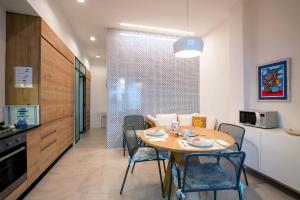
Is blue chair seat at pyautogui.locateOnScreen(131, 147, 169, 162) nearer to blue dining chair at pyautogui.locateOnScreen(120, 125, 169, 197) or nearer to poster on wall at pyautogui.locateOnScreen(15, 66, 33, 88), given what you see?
blue dining chair at pyautogui.locateOnScreen(120, 125, 169, 197)

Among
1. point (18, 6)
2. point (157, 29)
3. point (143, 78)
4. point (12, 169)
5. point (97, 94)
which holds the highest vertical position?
point (157, 29)

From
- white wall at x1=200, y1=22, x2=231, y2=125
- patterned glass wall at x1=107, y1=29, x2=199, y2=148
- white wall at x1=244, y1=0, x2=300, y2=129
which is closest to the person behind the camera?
white wall at x1=244, y1=0, x2=300, y2=129

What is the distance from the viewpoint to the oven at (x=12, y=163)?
1.66 m

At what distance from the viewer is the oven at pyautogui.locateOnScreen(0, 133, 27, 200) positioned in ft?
5.45

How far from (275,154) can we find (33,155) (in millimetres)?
3275

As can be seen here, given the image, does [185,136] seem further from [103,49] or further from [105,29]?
[103,49]

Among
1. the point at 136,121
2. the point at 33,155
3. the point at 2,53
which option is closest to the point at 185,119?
the point at 136,121

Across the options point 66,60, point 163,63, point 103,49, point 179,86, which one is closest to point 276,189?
point 179,86

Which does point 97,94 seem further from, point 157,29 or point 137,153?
point 137,153

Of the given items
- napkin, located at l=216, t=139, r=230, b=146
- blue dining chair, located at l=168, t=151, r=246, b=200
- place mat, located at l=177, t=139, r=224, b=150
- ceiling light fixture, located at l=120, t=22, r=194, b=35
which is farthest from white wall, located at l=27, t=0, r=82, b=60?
napkin, located at l=216, t=139, r=230, b=146

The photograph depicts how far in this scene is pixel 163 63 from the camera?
4.44 meters

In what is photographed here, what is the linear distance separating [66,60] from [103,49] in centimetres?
240

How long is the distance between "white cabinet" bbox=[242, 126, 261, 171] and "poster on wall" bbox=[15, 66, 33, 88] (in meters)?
3.43

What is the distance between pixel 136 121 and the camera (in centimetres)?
400
